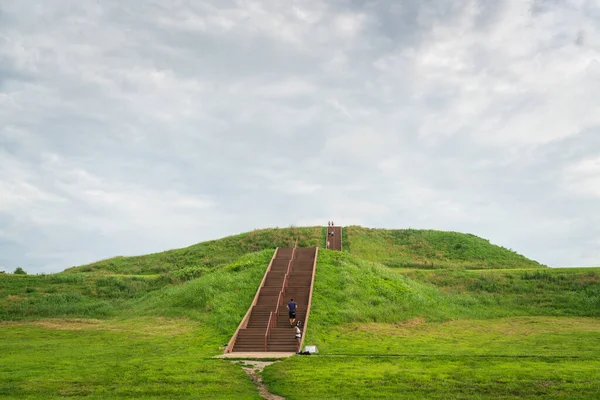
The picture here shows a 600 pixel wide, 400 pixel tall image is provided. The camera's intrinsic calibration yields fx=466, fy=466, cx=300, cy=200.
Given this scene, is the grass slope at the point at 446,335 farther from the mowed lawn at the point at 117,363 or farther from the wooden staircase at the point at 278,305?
the mowed lawn at the point at 117,363

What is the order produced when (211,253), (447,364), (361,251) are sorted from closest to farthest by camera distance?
(447,364), (211,253), (361,251)

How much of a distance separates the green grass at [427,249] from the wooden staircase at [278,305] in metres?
16.4

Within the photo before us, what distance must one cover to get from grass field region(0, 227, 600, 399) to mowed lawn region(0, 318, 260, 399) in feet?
0.34

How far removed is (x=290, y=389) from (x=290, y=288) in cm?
1840

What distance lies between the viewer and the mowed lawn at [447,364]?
16.5m

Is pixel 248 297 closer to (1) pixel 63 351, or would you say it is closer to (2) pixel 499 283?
(1) pixel 63 351

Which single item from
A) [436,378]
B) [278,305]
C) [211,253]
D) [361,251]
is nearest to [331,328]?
[278,305]

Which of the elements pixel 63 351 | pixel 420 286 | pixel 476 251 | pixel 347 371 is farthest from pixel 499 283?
pixel 63 351

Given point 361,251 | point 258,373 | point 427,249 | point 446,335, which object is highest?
point 427,249

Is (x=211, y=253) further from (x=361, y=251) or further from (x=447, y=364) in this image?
(x=447, y=364)

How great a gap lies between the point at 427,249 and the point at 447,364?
41820 mm

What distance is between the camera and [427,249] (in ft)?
200

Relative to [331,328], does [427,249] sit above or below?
above

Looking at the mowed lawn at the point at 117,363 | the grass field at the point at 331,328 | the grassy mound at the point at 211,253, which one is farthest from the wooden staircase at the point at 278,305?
the grassy mound at the point at 211,253
